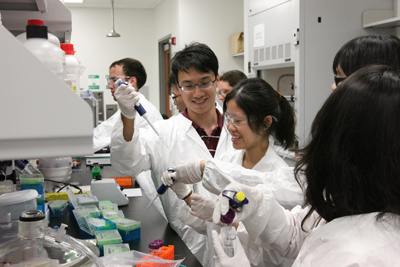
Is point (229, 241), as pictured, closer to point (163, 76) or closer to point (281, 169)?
point (281, 169)

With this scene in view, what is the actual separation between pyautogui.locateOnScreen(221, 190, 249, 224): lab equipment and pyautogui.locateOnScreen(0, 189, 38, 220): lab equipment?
685 mm

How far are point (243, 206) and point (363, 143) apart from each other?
1.30 ft

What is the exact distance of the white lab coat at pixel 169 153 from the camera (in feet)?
5.55

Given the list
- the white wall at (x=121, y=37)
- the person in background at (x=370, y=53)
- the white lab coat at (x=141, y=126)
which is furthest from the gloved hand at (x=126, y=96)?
the white wall at (x=121, y=37)

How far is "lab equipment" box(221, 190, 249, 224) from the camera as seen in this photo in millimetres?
960

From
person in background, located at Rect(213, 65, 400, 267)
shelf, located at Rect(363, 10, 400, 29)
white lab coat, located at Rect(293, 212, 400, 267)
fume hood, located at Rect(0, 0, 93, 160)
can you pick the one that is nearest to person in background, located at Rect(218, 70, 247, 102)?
shelf, located at Rect(363, 10, 400, 29)

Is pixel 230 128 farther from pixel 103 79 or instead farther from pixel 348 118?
pixel 103 79

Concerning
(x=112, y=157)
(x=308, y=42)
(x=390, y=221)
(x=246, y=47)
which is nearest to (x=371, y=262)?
(x=390, y=221)

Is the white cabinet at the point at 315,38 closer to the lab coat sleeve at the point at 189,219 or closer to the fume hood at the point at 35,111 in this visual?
the lab coat sleeve at the point at 189,219

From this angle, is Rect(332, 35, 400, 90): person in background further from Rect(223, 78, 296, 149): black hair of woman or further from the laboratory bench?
the laboratory bench

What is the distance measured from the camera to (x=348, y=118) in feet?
2.50

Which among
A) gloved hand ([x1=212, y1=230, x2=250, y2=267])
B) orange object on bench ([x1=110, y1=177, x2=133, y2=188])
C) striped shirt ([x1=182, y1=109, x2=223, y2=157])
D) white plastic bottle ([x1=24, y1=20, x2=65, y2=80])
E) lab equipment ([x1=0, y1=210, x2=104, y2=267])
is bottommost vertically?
orange object on bench ([x1=110, y1=177, x2=133, y2=188])

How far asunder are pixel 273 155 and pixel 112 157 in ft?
2.45

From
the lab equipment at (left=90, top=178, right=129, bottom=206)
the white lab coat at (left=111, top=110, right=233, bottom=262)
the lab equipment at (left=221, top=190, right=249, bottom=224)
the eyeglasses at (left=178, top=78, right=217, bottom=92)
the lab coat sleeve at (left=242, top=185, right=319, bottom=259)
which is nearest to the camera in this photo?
the lab equipment at (left=221, top=190, right=249, bottom=224)
